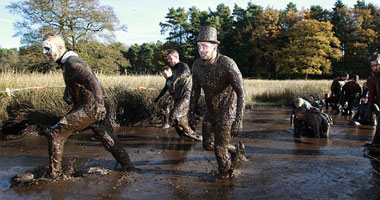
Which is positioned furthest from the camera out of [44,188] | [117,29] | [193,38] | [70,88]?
[193,38]

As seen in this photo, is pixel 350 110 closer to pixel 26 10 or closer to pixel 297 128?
pixel 297 128

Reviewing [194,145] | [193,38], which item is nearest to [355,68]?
[193,38]

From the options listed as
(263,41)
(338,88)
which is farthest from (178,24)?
(338,88)

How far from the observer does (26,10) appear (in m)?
22.1

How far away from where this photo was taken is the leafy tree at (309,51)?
4112cm

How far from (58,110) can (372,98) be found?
7.15 meters

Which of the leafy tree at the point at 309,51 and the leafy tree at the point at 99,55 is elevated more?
the leafy tree at the point at 309,51

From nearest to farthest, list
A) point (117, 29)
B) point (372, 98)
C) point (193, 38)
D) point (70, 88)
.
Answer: point (70, 88), point (372, 98), point (117, 29), point (193, 38)

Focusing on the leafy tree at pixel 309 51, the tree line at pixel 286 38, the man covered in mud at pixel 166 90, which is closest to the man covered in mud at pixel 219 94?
the man covered in mud at pixel 166 90

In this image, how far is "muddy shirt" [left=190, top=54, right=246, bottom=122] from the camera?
4.05 meters

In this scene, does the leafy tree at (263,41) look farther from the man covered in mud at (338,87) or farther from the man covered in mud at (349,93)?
the man covered in mud at (349,93)

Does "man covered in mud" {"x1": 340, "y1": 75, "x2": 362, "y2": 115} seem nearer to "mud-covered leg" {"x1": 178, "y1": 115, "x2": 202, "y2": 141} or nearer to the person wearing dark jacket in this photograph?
the person wearing dark jacket

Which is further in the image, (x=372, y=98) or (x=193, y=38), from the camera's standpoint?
(x=193, y=38)

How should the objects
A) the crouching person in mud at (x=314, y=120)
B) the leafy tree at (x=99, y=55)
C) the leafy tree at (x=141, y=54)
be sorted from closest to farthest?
the crouching person in mud at (x=314, y=120)
the leafy tree at (x=99, y=55)
the leafy tree at (x=141, y=54)
